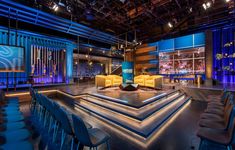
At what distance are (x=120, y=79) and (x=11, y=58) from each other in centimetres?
636

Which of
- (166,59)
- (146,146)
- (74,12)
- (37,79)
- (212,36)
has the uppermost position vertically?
(74,12)

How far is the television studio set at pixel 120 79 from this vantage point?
2293 mm

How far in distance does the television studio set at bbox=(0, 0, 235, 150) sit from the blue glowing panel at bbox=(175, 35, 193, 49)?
8cm

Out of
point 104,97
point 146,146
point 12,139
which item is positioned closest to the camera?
point 12,139

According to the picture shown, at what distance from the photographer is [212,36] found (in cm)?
864

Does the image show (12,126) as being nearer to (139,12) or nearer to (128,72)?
A: (128,72)

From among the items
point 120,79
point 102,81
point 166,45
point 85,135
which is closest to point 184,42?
point 166,45

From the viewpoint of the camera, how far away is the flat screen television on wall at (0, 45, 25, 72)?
6.18 metres

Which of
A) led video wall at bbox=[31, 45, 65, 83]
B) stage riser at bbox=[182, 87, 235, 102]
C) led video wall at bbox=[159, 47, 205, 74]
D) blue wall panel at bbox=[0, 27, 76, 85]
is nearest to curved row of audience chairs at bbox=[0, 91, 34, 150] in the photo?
blue wall panel at bbox=[0, 27, 76, 85]

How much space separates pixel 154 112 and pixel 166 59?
863 cm

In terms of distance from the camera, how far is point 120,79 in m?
9.09

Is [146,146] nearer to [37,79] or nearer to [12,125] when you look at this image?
[12,125]

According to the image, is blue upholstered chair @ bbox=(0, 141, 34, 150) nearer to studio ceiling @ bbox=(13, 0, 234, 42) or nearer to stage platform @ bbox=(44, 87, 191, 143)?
stage platform @ bbox=(44, 87, 191, 143)

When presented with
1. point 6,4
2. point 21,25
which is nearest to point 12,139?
point 6,4
